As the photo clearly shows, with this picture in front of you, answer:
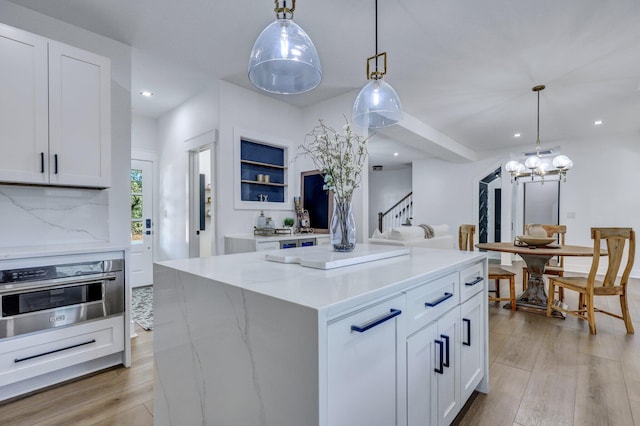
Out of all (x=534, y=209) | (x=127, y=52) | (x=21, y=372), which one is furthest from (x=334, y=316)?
(x=534, y=209)

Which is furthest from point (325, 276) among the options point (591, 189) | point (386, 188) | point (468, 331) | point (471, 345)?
point (386, 188)

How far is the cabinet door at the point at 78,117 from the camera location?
7.52 ft

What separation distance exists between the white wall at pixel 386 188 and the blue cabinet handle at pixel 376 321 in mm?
9488

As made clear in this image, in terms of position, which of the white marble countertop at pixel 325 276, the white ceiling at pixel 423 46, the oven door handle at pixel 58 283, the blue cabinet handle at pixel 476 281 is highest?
the white ceiling at pixel 423 46

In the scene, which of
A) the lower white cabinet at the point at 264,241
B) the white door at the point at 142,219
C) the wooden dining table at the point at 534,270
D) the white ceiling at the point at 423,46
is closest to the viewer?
the white ceiling at the point at 423,46

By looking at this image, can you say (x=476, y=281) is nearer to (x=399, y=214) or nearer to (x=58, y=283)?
(x=58, y=283)

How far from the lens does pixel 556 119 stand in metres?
5.10

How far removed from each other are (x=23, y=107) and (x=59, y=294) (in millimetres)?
1326

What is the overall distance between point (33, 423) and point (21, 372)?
1.33 ft

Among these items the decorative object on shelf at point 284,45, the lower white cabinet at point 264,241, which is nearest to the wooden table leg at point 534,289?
the lower white cabinet at point 264,241

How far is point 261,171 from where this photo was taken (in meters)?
4.27

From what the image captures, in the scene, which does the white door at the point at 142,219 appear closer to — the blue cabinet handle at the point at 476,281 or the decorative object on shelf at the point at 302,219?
the decorative object on shelf at the point at 302,219

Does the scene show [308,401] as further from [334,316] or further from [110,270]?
[110,270]

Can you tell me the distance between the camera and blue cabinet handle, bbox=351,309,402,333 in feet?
2.96
